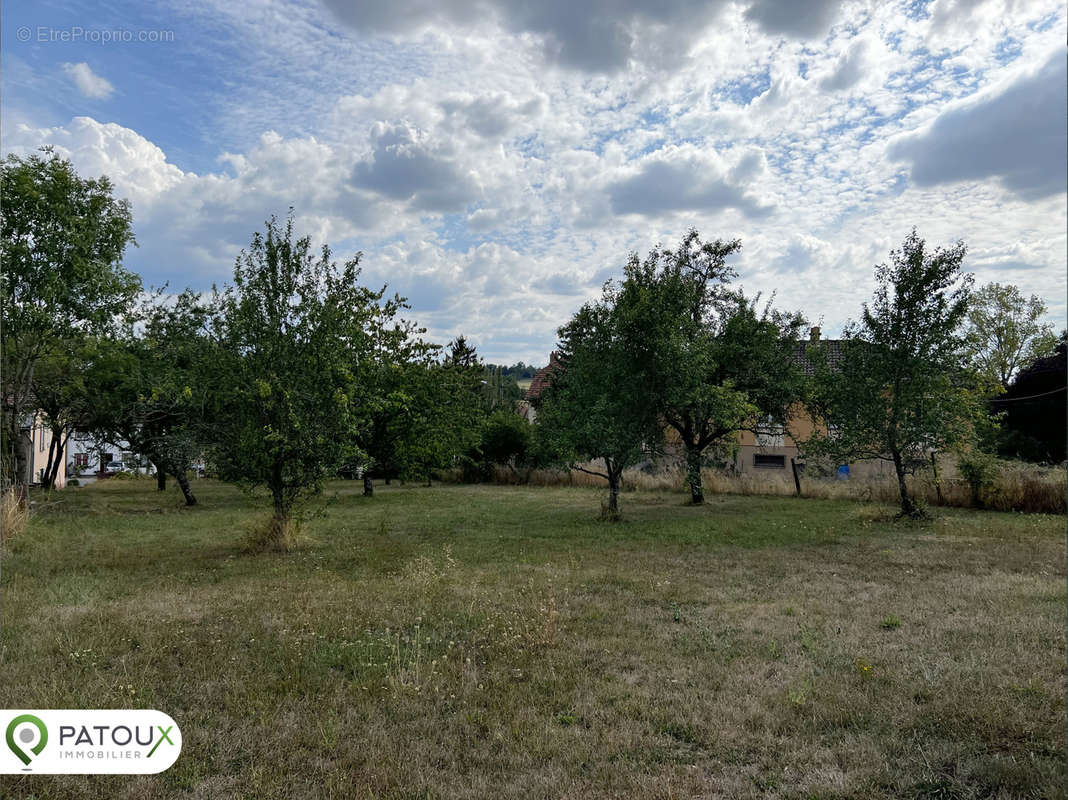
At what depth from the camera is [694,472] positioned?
16.9 meters

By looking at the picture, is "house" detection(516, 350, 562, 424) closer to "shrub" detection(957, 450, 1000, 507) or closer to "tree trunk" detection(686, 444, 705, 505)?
"tree trunk" detection(686, 444, 705, 505)

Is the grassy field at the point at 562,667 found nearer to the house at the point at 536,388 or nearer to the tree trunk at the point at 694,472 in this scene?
the tree trunk at the point at 694,472

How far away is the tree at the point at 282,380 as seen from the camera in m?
11.0

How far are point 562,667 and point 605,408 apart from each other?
9.91m

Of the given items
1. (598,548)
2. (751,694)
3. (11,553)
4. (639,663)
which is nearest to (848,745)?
(751,694)

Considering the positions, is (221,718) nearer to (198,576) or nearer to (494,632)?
(494,632)

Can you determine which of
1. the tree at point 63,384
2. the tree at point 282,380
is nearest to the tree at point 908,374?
the tree at point 282,380

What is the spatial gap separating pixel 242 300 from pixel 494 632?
791 cm

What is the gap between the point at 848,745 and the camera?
3740mm

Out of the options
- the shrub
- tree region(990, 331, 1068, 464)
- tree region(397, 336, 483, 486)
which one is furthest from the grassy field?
tree region(990, 331, 1068, 464)

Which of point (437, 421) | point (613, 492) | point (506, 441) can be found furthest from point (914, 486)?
point (506, 441)

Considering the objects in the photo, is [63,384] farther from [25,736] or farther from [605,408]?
[25,736]

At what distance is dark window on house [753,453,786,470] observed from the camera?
103 feet

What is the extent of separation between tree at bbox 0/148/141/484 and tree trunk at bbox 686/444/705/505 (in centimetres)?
1500
